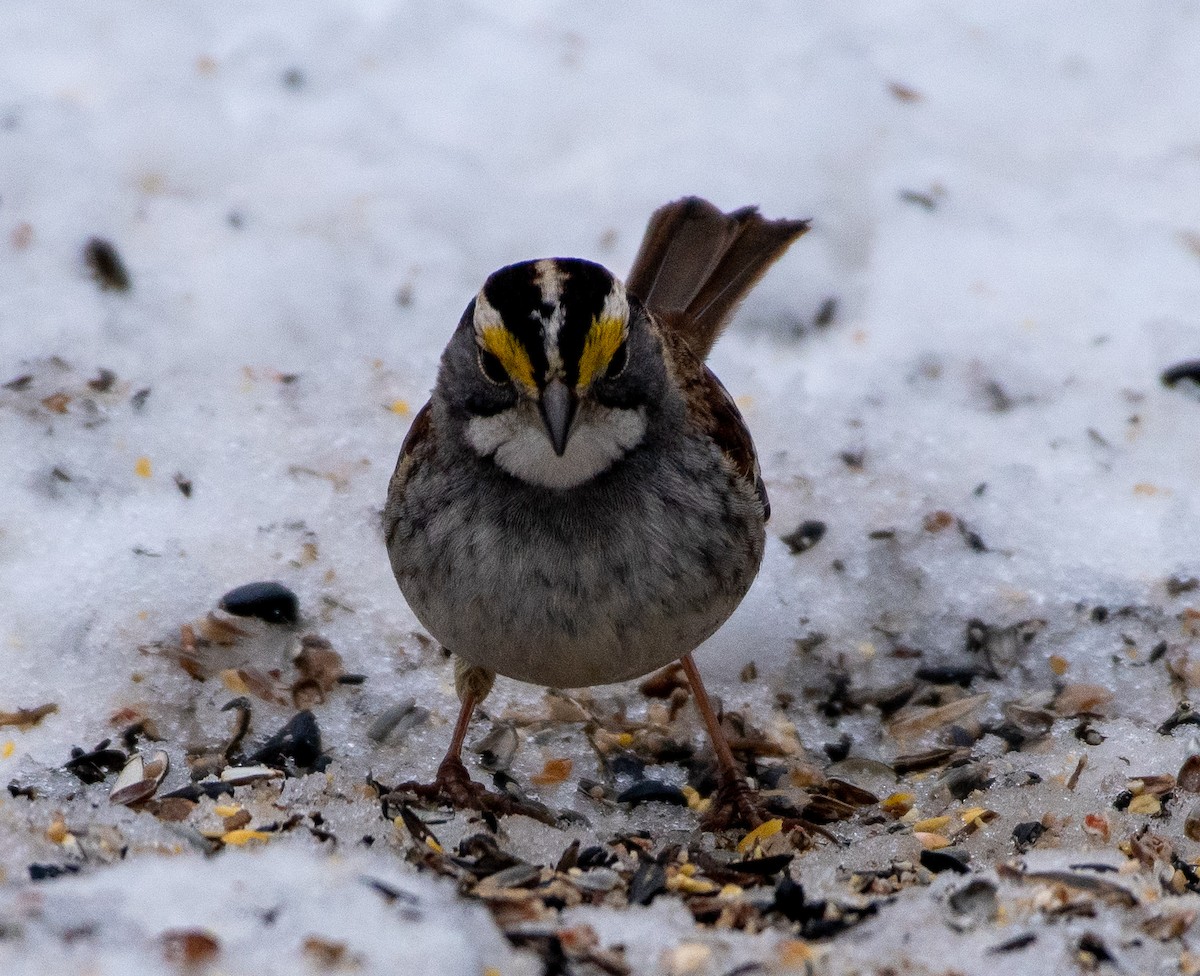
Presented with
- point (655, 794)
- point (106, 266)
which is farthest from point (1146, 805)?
point (106, 266)

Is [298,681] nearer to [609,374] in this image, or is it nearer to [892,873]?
[609,374]

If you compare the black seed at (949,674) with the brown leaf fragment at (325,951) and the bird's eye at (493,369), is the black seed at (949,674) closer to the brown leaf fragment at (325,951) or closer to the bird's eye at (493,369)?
the bird's eye at (493,369)

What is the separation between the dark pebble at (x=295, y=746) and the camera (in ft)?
14.7

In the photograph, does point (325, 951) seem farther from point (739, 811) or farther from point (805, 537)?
point (805, 537)

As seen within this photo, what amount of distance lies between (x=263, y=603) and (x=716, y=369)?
78.3 inches

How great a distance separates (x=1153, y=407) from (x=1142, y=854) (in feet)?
7.73

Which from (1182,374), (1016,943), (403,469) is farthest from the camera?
(1182,374)

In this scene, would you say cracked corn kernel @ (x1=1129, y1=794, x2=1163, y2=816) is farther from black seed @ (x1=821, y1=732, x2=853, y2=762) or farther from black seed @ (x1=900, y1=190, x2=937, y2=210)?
black seed @ (x1=900, y1=190, x2=937, y2=210)

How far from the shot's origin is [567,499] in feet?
12.8

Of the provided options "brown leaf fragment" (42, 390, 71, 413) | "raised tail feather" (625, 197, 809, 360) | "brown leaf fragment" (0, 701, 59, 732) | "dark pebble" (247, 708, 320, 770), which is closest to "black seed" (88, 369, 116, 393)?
"brown leaf fragment" (42, 390, 71, 413)

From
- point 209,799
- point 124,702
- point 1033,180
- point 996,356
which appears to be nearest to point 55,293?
point 124,702

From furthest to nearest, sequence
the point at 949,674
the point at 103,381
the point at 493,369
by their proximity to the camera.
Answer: the point at 103,381, the point at 949,674, the point at 493,369

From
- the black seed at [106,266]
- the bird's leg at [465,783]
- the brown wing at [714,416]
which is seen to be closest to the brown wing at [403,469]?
the bird's leg at [465,783]

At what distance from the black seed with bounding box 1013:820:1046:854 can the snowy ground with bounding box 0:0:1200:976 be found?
0.08ft
